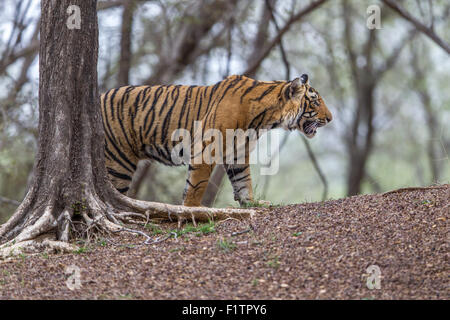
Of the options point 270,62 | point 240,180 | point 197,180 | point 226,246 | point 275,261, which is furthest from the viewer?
point 270,62

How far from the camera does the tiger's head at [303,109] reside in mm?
6699

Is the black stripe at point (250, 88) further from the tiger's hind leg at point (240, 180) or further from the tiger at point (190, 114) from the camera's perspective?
the tiger's hind leg at point (240, 180)

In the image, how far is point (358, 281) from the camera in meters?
3.97

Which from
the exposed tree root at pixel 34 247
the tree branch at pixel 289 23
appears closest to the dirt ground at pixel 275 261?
the exposed tree root at pixel 34 247

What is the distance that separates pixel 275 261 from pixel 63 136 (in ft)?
7.59

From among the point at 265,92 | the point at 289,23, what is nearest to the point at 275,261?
the point at 265,92

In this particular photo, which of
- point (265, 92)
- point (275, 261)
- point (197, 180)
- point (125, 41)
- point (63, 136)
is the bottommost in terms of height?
point (275, 261)

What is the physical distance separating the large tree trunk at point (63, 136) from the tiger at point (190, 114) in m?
1.48

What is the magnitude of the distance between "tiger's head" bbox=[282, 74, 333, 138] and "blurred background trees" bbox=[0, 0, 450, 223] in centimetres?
101

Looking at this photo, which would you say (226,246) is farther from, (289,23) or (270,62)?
(270,62)

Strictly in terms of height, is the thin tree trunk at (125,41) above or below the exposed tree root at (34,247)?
above

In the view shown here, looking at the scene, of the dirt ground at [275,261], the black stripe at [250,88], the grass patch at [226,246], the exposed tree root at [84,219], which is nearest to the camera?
the dirt ground at [275,261]

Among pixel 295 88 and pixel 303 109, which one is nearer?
pixel 295 88

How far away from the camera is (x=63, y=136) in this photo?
516 centimetres
